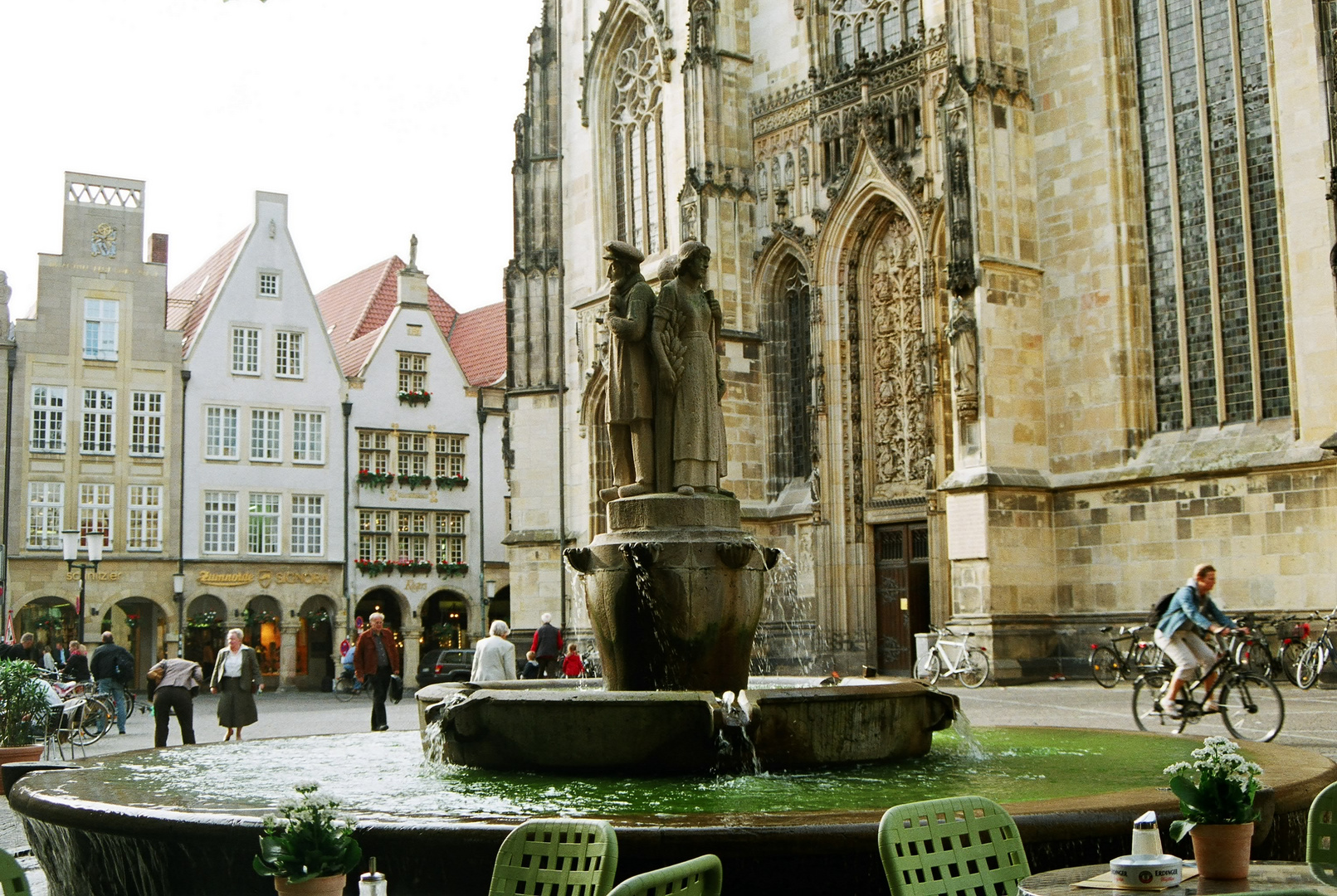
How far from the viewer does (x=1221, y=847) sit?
405cm

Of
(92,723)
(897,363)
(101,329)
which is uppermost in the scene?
(101,329)

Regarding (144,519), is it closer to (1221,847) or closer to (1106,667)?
(1106,667)

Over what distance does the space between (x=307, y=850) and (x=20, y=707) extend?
1094 centimetres

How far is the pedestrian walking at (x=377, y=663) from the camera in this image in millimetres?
16734

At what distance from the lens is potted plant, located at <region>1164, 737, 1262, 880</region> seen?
4.04 meters

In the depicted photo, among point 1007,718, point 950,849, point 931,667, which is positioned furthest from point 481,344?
point 950,849

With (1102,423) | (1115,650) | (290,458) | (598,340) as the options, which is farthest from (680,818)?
(290,458)

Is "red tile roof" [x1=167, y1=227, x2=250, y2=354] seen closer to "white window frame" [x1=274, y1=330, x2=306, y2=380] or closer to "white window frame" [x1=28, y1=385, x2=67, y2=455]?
"white window frame" [x1=274, y1=330, x2=306, y2=380]

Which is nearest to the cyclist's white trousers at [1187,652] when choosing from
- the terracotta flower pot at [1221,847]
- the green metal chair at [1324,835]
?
the green metal chair at [1324,835]

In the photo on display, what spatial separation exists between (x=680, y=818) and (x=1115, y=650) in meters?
16.3

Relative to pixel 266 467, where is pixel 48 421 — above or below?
above

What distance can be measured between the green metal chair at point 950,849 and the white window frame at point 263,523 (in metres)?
38.7

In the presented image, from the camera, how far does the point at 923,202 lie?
2570cm

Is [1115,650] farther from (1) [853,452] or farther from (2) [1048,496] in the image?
(1) [853,452]
